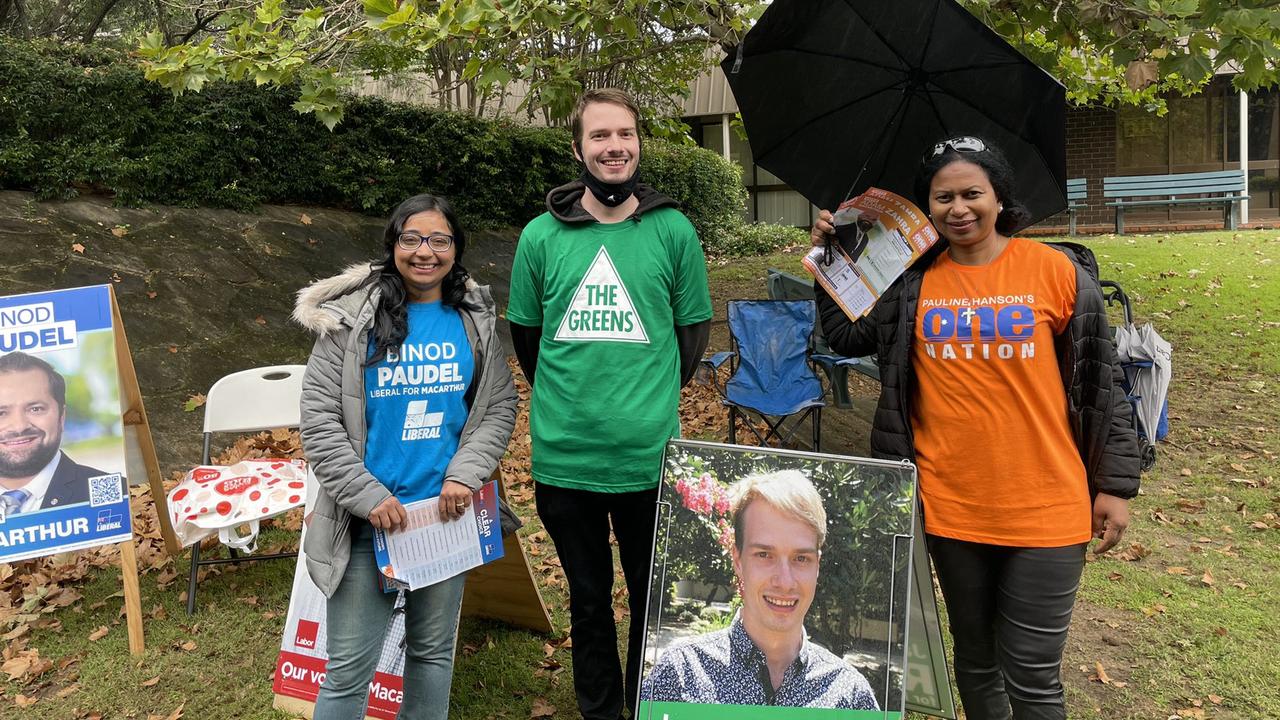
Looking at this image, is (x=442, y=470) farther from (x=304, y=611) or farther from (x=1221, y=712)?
(x=1221, y=712)

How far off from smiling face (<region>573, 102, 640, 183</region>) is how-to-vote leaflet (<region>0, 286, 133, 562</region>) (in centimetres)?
287

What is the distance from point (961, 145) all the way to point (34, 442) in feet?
13.6

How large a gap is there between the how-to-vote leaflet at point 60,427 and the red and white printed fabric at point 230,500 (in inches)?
9.6

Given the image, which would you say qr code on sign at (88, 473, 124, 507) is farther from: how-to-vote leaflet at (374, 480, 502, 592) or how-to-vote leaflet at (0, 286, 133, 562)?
how-to-vote leaflet at (374, 480, 502, 592)

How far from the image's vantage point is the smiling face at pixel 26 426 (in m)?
3.81

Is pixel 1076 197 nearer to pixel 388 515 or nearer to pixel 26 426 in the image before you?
pixel 388 515

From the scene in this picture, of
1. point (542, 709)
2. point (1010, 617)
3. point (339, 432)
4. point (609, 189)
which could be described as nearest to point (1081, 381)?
point (1010, 617)

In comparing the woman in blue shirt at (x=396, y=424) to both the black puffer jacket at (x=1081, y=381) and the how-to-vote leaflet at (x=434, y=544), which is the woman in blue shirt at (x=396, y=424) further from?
the black puffer jacket at (x=1081, y=381)

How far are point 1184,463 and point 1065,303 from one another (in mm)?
4931

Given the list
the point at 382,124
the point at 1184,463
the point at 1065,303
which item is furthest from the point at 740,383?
the point at 382,124

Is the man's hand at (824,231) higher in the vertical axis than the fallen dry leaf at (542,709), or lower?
higher

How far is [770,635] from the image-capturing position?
2.05m

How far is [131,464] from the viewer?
420 cm

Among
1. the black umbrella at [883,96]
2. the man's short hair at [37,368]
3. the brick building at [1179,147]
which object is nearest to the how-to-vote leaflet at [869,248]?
the black umbrella at [883,96]
